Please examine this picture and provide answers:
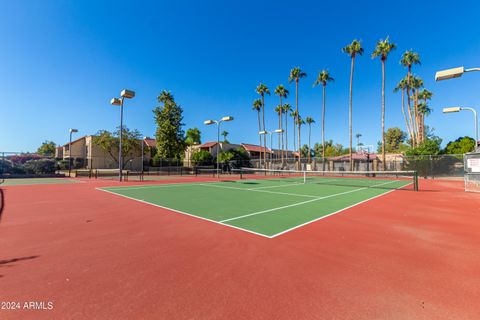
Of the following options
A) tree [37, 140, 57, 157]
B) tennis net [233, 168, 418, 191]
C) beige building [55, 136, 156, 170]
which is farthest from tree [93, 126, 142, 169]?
tree [37, 140, 57, 157]

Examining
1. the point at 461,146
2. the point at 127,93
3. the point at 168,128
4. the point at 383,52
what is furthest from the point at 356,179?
the point at 168,128

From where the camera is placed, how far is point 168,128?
37719 mm

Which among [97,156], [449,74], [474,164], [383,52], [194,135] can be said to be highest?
[383,52]

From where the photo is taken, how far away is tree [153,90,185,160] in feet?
124

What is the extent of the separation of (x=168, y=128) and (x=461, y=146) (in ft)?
165

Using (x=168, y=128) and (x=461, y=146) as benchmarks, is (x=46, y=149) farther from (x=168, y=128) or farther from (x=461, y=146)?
(x=461, y=146)

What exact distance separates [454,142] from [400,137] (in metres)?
42.3

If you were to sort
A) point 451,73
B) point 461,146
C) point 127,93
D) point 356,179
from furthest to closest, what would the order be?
1. point 461,146
2. point 356,179
3. point 127,93
4. point 451,73

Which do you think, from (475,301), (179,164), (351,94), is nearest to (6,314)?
(475,301)

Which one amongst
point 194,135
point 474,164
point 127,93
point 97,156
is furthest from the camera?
point 194,135

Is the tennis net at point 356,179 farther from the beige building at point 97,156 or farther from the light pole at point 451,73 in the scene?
the beige building at point 97,156

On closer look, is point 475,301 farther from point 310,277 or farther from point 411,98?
point 411,98

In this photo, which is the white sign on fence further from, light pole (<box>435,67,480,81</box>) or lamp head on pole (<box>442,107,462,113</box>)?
light pole (<box>435,67,480,81</box>)

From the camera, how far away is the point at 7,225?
567cm
